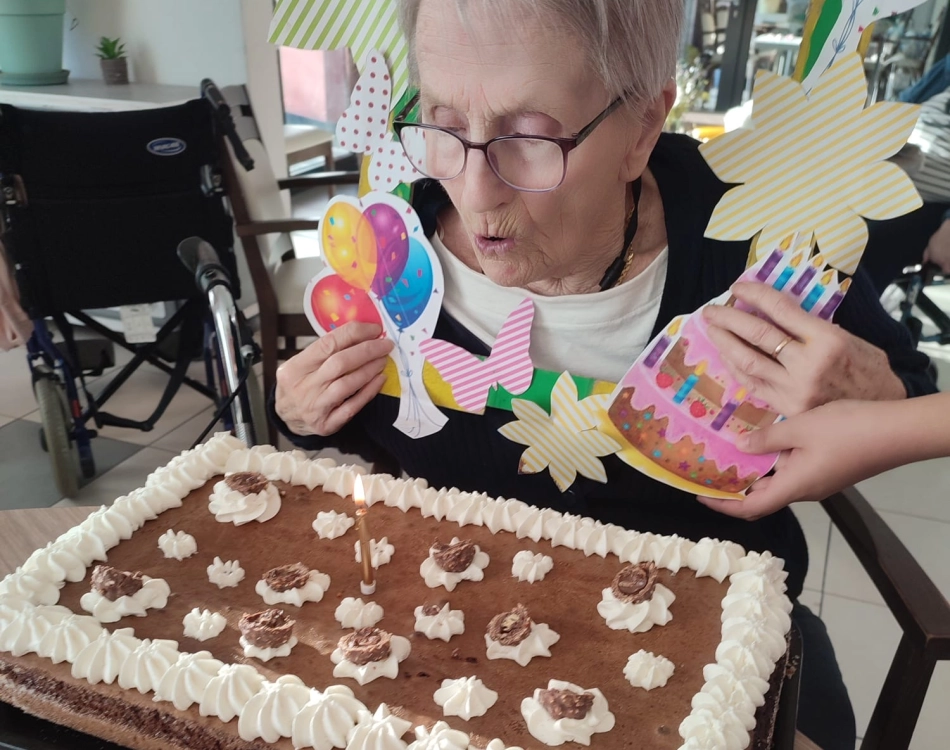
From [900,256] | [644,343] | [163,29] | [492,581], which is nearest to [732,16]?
[163,29]

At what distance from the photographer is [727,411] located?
40.1 inches

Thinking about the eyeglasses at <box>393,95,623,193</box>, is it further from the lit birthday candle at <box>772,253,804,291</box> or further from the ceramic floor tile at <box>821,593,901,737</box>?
the ceramic floor tile at <box>821,593,901,737</box>

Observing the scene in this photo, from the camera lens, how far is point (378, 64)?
101cm

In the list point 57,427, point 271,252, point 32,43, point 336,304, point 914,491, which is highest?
point 32,43

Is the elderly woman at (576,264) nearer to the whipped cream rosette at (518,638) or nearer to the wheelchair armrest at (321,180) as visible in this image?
the whipped cream rosette at (518,638)

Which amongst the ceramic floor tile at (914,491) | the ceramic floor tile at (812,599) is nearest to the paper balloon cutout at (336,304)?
the ceramic floor tile at (812,599)

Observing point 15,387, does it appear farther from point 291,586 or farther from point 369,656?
point 369,656

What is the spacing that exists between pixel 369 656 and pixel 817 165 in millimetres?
747

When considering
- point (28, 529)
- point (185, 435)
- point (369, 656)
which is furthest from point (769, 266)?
point (185, 435)

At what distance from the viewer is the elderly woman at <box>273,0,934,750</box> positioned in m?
0.83

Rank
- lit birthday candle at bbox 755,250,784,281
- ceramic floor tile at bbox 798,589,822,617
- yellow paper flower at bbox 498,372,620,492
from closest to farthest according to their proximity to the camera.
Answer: lit birthday candle at bbox 755,250,784,281, yellow paper flower at bbox 498,372,620,492, ceramic floor tile at bbox 798,589,822,617

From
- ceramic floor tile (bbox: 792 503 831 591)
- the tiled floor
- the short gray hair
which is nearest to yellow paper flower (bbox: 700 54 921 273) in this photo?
the short gray hair

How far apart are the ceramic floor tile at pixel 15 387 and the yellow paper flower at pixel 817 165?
10.3 feet

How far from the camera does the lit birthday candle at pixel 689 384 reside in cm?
102
